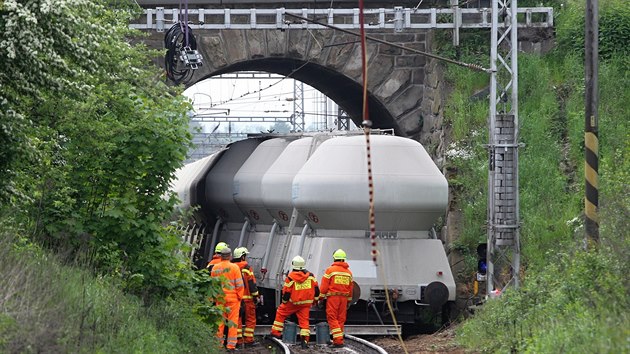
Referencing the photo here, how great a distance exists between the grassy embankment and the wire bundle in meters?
6.48

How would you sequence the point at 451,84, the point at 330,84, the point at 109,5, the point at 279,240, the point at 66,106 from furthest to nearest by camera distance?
1. the point at 330,84
2. the point at 451,84
3. the point at 109,5
4. the point at 279,240
5. the point at 66,106

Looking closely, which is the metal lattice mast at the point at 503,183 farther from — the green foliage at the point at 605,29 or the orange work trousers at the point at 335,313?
the green foliage at the point at 605,29

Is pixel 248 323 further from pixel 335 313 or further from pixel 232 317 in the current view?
pixel 335 313

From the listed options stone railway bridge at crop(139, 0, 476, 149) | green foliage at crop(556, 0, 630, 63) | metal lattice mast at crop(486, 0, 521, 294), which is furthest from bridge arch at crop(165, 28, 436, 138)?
metal lattice mast at crop(486, 0, 521, 294)

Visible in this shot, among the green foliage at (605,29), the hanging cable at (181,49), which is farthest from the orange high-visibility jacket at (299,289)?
the green foliage at (605,29)

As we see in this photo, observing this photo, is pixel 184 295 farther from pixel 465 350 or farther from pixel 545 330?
pixel 545 330

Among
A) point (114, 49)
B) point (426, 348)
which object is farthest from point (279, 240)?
point (114, 49)

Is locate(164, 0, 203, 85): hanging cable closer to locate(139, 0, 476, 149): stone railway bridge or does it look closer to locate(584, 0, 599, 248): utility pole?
locate(139, 0, 476, 149): stone railway bridge

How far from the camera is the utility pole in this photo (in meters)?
17.5

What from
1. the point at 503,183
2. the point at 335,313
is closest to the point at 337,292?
the point at 335,313

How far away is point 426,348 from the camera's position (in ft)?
59.3

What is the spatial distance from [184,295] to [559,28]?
725 inches

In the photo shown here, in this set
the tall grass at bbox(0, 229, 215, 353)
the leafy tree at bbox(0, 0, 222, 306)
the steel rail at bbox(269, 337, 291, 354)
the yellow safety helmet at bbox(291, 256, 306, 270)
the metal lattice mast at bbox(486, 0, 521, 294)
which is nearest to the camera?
the tall grass at bbox(0, 229, 215, 353)

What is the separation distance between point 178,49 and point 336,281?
38.1 ft
